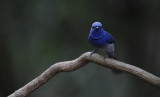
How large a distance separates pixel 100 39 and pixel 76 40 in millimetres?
4773

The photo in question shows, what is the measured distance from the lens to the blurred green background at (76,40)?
726cm

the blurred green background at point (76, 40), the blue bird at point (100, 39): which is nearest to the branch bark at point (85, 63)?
the blue bird at point (100, 39)

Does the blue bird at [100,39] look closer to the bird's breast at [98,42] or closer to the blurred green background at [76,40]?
the bird's breast at [98,42]

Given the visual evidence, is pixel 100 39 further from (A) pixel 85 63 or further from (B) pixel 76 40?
(B) pixel 76 40

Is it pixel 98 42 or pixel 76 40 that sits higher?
pixel 98 42

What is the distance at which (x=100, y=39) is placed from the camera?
354 centimetres

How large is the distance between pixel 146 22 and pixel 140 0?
42cm

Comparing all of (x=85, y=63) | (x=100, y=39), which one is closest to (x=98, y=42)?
(x=100, y=39)

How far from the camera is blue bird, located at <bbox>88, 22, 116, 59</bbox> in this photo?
3427mm

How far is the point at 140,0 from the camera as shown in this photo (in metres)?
7.11

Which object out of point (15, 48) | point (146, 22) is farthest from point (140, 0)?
point (15, 48)

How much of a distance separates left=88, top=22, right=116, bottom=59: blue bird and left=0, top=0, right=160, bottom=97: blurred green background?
3465 millimetres

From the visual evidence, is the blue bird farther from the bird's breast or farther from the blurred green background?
the blurred green background

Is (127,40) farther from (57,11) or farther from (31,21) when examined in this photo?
(31,21)
